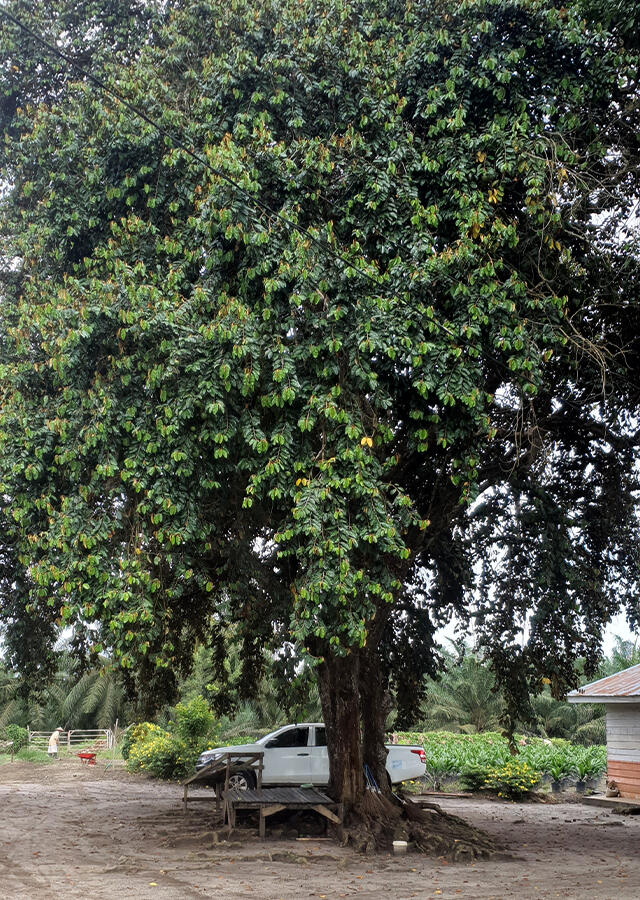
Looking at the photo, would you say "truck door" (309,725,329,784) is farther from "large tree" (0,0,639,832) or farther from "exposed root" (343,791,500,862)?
"large tree" (0,0,639,832)

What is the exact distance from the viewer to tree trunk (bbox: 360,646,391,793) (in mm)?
13211

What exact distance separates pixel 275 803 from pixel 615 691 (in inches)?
383

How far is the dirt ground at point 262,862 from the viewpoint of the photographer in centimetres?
863

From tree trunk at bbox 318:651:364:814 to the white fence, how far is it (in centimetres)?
2045

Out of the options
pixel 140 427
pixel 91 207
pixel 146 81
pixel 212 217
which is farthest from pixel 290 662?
pixel 146 81

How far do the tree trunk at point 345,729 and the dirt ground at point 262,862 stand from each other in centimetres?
83

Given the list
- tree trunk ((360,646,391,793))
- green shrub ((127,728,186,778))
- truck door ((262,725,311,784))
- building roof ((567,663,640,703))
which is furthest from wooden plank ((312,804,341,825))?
green shrub ((127,728,186,778))

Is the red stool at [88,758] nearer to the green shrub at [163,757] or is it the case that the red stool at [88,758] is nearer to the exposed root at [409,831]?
the green shrub at [163,757]

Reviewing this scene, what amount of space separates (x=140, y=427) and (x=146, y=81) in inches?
176

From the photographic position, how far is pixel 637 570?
1404 cm

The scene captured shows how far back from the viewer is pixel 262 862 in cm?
1049

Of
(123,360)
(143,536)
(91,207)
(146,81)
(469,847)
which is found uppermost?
(146,81)

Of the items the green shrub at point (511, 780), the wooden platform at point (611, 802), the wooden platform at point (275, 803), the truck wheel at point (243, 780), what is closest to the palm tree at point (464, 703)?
the green shrub at point (511, 780)

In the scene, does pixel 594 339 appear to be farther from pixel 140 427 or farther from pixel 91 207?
pixel 91 207
